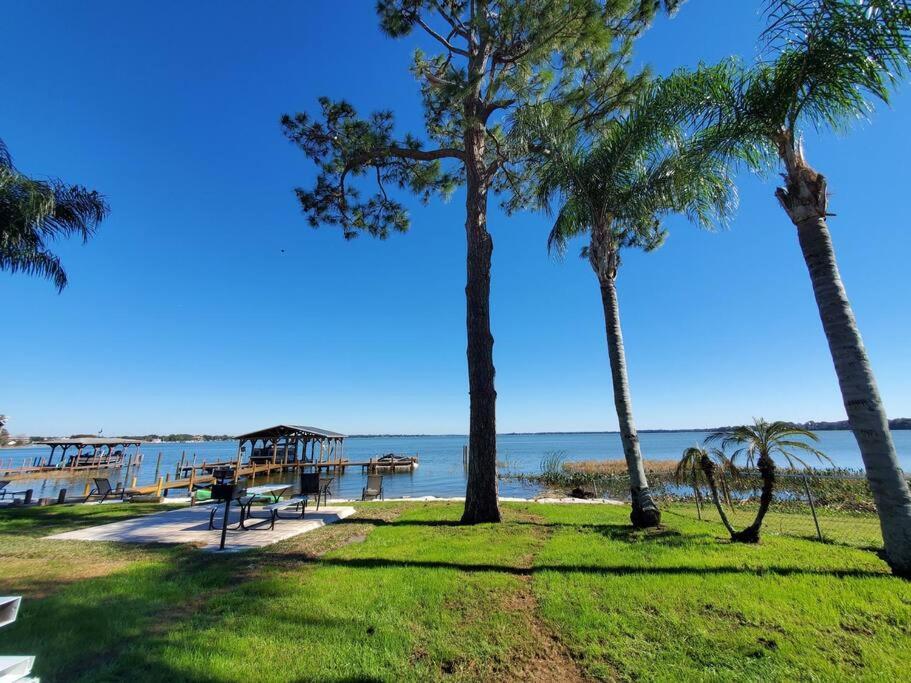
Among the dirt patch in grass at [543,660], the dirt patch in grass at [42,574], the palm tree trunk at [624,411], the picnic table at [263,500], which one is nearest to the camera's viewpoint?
the dirt patch in grass at [543,660]

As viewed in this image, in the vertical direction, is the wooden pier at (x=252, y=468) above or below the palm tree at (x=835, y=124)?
below

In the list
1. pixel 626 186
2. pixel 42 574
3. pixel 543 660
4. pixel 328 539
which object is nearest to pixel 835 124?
pixel 626 186

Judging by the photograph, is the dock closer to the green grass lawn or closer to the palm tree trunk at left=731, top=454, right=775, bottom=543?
the green grass lawn

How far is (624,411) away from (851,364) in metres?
3.67

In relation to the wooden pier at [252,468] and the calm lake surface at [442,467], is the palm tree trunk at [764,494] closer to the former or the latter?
the calm lake surface at [442,467]

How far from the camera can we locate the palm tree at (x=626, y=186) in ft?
24.7

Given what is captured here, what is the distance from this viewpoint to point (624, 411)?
795 cm

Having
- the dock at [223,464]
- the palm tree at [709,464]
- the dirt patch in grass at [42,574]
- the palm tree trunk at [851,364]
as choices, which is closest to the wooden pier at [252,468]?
the dock at [223,464]

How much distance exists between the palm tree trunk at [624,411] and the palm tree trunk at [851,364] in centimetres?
317

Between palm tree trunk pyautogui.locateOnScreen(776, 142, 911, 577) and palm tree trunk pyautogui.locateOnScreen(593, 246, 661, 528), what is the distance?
3174mm

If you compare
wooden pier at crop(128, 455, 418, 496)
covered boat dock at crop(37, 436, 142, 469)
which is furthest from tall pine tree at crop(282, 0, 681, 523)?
covered boat dock at crop(37, 436, 142, 469)

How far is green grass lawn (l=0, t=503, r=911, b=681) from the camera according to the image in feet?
9.25

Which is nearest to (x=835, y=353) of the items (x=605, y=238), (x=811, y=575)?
(x=811, y=575)

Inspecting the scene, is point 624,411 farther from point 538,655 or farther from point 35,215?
point 35,215
